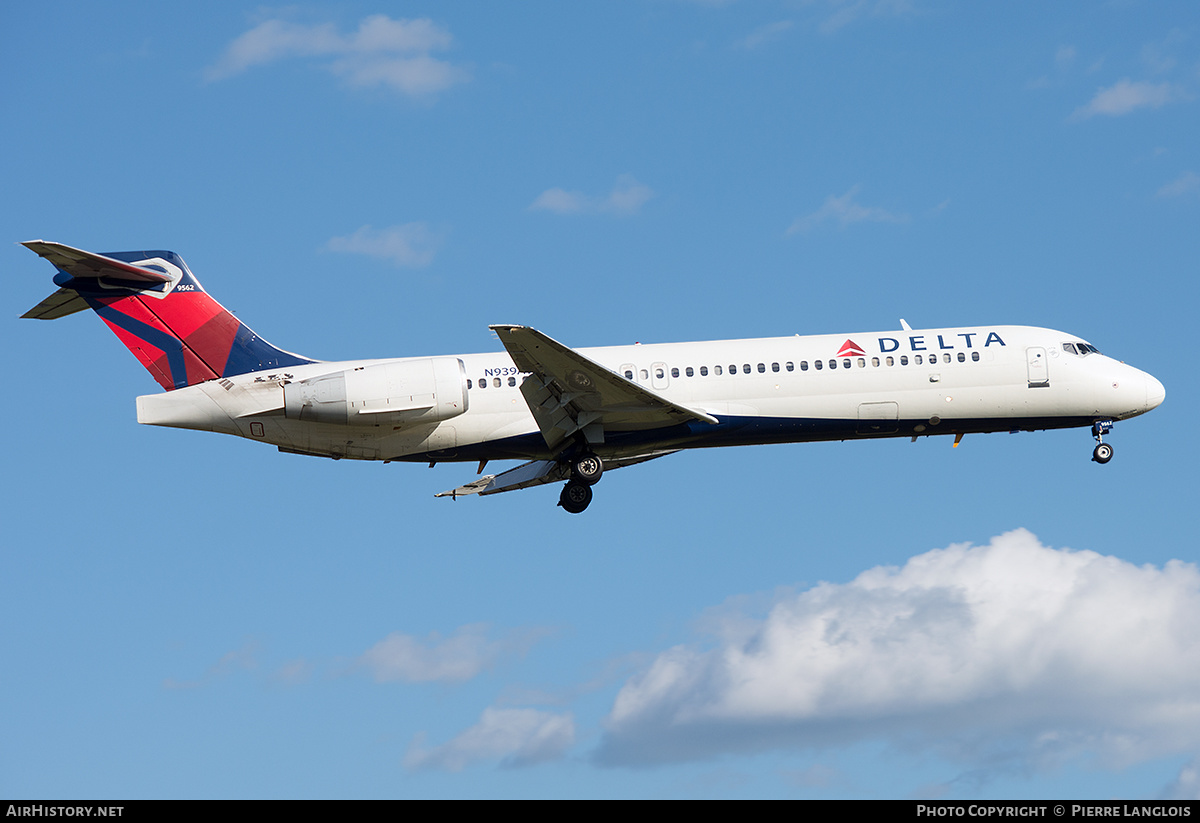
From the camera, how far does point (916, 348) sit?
28969 millimetres

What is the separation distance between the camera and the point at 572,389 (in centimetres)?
2691

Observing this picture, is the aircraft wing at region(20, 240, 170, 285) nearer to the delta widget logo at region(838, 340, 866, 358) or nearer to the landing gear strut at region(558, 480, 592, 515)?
the landing gear strut at region(558, 480, 592, 515)

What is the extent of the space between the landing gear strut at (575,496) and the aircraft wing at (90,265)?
34.3 ft

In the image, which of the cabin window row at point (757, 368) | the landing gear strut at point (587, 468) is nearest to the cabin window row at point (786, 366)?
the cabin window row at point (757, 368)

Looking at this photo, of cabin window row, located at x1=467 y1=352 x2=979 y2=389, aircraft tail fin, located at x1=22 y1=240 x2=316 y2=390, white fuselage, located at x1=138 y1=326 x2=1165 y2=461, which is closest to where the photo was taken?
white fuselage, located at x1=138 y1=326 x2=1165 y2=461

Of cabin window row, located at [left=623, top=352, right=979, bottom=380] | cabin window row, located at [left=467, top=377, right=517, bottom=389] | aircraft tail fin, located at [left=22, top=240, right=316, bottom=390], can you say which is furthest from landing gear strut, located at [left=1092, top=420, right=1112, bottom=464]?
aircraft tail fin, located at [left=22, top=240, right=316, bottom=390]

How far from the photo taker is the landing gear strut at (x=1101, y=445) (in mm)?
30031

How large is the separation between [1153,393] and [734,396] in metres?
10.6

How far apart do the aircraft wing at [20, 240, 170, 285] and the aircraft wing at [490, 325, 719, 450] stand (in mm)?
9232

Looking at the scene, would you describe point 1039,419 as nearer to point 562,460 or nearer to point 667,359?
point 667,359

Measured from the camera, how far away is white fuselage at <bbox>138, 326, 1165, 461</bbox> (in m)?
28.0

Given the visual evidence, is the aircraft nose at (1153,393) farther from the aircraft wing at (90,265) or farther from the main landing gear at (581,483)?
the aircraft wing at (90,265)
